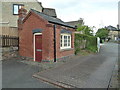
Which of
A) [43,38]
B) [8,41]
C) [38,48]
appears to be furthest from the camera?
[8,41]

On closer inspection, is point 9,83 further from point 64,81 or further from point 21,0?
point 21,0

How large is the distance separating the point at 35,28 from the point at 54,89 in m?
5.73

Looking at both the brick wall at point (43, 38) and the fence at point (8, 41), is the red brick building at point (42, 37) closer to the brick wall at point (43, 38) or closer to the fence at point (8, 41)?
the brick wall at point (43, 38)

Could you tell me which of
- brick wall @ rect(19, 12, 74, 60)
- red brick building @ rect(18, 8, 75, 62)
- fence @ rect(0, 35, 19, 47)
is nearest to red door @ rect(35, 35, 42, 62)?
red brick building @ rect(18, 8, 75, 62)

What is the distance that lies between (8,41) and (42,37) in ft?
11.1

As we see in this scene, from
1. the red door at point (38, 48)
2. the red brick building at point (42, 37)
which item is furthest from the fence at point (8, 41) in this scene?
the red door at point (38, 48)

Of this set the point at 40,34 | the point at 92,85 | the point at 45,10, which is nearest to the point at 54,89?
the point at 92,85

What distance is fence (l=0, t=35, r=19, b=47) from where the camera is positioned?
27.8 ft

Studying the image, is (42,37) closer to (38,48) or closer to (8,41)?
(38,48)

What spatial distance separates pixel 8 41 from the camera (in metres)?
8.94

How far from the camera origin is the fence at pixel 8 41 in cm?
848

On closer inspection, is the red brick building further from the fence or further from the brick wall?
the fence

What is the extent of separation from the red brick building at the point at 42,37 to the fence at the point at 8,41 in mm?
504

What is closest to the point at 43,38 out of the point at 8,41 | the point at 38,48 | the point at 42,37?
the point at 42,37
